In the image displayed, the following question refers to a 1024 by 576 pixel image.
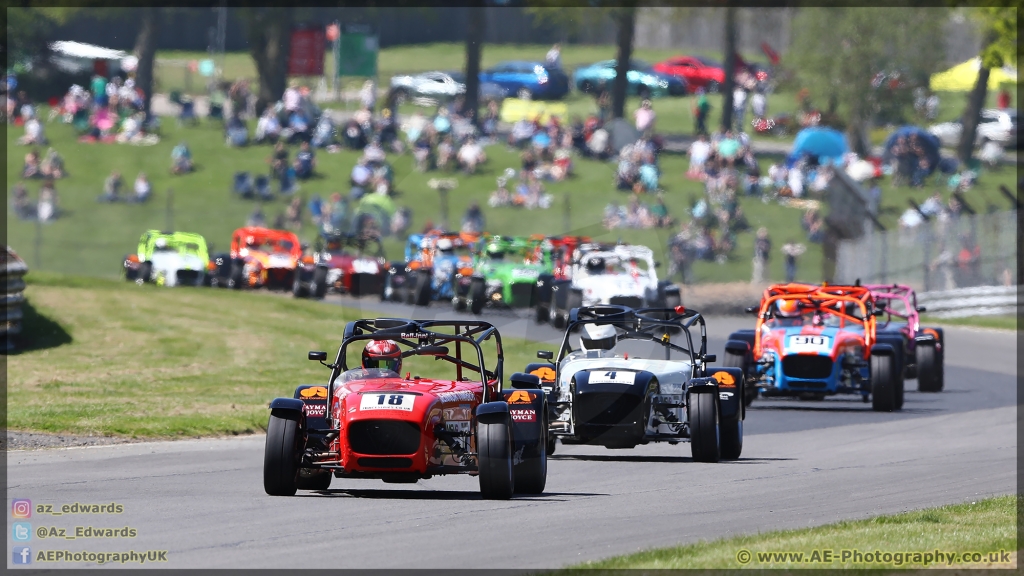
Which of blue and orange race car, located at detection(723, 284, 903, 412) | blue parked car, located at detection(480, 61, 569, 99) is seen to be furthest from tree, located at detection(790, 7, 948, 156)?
blue and orange race car, located at detection(723, 284, 903, 412)

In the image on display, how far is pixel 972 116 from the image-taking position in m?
48.5

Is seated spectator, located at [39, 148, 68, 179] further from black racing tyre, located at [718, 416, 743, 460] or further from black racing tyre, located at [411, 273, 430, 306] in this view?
black racing tyre, located at [718, 416, 743, 460]

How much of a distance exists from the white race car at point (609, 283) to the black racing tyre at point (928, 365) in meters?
6.32

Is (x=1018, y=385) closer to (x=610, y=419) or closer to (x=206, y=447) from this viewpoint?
(x=610, y=419)

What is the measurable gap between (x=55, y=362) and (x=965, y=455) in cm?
1252

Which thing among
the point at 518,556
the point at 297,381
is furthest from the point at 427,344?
the point at 297,381

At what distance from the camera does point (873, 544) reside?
930cm

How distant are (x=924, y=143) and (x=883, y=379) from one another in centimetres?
2673

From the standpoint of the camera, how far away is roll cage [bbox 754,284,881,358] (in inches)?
783

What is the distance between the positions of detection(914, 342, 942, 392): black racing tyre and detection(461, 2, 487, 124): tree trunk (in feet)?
79.8

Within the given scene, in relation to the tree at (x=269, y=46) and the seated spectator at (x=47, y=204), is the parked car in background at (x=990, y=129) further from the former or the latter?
the seated spectator at (x=47, y=204)

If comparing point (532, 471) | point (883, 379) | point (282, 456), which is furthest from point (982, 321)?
point (282, 456)

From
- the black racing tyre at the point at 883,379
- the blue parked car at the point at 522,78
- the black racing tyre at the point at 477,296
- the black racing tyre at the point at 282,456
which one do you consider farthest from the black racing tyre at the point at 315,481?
the blue parked car at the point at 522,78

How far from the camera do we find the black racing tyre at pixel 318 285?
105 feet
